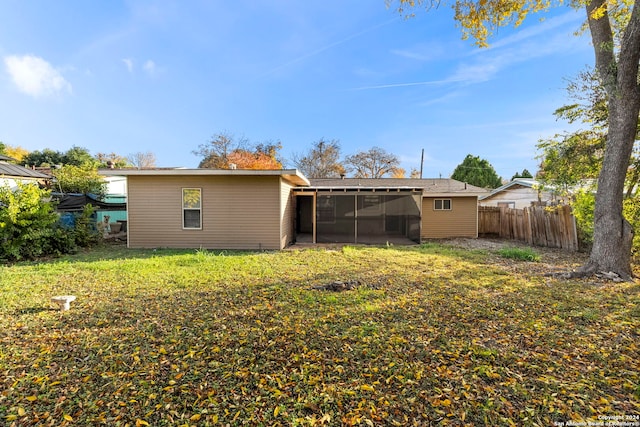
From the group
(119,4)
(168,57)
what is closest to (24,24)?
(119,4)

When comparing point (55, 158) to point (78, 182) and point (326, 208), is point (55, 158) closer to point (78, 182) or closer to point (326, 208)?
point (78, 182)

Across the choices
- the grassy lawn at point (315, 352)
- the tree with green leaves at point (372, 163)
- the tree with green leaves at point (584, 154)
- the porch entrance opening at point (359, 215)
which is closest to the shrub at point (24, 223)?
the grassy lawn at point (315, 352)

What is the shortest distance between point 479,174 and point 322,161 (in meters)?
13.3

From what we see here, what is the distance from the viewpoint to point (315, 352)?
2803mm

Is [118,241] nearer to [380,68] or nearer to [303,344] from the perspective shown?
[303,344]

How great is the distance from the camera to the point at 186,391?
2.24 metres

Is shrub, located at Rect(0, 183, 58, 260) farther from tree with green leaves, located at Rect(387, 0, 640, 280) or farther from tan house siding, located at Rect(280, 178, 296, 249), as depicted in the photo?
tree with green leaves, located at Rect(387, 0, 640, 280)

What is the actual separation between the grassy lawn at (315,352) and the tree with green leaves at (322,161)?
74.6ft

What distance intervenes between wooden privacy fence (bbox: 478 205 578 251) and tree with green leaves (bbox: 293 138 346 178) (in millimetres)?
15974

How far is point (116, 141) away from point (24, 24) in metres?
25.0

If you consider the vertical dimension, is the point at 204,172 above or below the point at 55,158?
below

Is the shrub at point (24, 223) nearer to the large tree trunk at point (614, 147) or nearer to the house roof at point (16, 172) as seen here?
the house roof at point (16, 172)

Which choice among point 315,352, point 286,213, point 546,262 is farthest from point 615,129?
point 286,213

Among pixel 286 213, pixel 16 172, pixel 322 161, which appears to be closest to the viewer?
pixel 286 213
